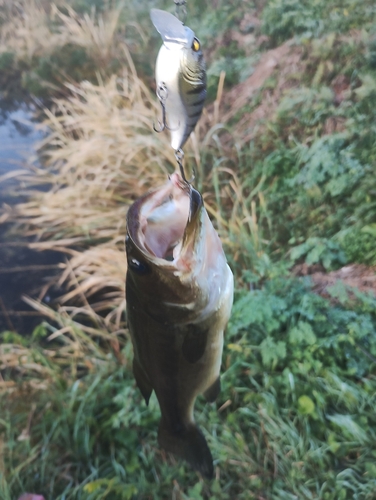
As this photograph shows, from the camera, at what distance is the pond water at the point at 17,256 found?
199 centimetres

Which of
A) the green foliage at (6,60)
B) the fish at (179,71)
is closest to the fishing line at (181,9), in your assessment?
the fish at (179,71)

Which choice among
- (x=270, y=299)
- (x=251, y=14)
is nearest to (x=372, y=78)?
(x=251, y=14)

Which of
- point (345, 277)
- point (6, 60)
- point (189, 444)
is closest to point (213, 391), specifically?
point (189, 444)

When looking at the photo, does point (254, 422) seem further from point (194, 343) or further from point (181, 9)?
point (181, 9)

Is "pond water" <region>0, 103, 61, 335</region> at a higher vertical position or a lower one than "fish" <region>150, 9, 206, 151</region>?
lower

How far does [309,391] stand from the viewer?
1.51 meters

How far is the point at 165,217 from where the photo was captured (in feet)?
2.04

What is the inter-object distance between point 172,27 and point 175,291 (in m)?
0.39

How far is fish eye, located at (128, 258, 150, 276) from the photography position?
0.58 m

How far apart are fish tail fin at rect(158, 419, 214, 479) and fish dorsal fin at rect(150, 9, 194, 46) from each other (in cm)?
82

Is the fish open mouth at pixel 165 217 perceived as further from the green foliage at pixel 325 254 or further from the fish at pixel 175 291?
the green foliage at pixel 325 254

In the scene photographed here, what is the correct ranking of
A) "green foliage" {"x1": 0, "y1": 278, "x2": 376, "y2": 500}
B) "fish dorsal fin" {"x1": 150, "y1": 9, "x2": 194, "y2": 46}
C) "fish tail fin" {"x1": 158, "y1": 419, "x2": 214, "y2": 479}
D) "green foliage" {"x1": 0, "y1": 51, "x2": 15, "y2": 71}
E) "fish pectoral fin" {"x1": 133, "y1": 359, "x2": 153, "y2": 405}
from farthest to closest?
"green foliage" {"x1": 0, "y1": 51, "x2": 15, "y2": 71}
"green foliage" {"x1": 0, "y1": 278, "x2": 376, "y2": 500}
"fish tail fin" {"x1": 158, "y1": 419, "x2": 214, "y2": 479}
"fish pectoral fin" {"x1": 133, "y1": 359, "x2": 153, "y2": 405}
"fish dorsal fin" {"x1": 150, "y1": 9, "x2": 194, "y2": 46}

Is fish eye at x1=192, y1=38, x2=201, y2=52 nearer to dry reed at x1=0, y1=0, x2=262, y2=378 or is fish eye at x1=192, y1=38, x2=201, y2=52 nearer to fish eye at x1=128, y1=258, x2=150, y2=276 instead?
fish eye at x1=128, y1=258, x2=150, y2=276

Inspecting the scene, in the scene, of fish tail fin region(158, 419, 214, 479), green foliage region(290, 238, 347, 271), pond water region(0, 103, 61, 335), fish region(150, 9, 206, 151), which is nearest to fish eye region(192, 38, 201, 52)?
fish region(150, 9, 206, 151)
